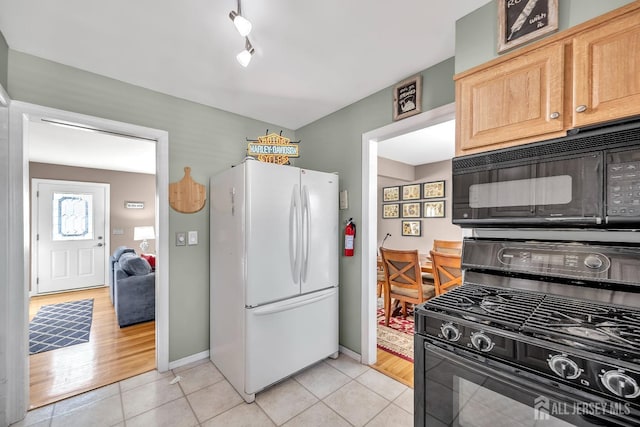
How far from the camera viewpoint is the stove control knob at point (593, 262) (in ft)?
3.63

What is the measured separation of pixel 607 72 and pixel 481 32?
2.06ft

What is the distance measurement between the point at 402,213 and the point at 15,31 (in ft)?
17.6

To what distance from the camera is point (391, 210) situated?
5691 millimetres

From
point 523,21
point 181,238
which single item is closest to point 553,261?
point 523,21

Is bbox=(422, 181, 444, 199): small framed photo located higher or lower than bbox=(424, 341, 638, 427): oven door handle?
higher

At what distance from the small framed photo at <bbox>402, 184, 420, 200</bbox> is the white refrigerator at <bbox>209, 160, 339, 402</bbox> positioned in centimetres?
326

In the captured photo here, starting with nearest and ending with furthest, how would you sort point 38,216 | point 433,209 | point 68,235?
point 38,216, point 433,209, point 68,235

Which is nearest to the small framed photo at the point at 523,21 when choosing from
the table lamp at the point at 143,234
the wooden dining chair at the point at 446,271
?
the wooden dining chair at the point at 446,271

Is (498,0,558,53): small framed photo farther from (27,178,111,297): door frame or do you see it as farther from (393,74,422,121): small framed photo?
(27,178,111,297): door frame

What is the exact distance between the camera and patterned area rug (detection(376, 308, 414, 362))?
8.74 feet

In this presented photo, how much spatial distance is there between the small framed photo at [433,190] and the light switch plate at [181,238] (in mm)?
4272

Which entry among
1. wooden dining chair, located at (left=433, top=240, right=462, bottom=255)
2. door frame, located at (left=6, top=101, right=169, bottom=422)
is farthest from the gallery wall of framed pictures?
door frame, located at (left=6, top=101, right=169, bottom=422)

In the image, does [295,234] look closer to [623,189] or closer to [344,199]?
[344,199]

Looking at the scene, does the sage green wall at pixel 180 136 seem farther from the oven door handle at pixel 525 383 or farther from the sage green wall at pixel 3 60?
the oven door handle at pixel 525 383
